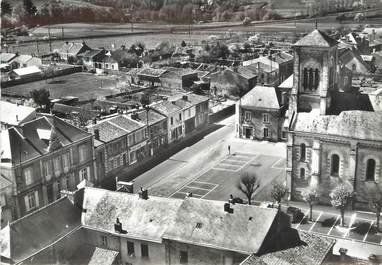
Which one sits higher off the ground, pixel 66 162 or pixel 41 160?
pixel 41 160

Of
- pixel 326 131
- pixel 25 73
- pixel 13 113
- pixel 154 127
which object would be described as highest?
pixel 326 131

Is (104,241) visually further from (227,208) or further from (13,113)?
(13,113)

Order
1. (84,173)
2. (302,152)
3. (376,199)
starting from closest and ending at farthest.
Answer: (376,199) → (302,152) → (84,173)

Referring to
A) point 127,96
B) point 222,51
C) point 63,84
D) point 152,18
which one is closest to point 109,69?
point 63,84

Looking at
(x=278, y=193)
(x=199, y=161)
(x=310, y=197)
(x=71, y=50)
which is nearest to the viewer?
(x=310, y=197)

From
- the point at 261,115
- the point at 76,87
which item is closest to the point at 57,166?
the point at 261,115

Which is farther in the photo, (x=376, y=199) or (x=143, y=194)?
(x=376, y=199)

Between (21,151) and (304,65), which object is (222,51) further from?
(21,151)
